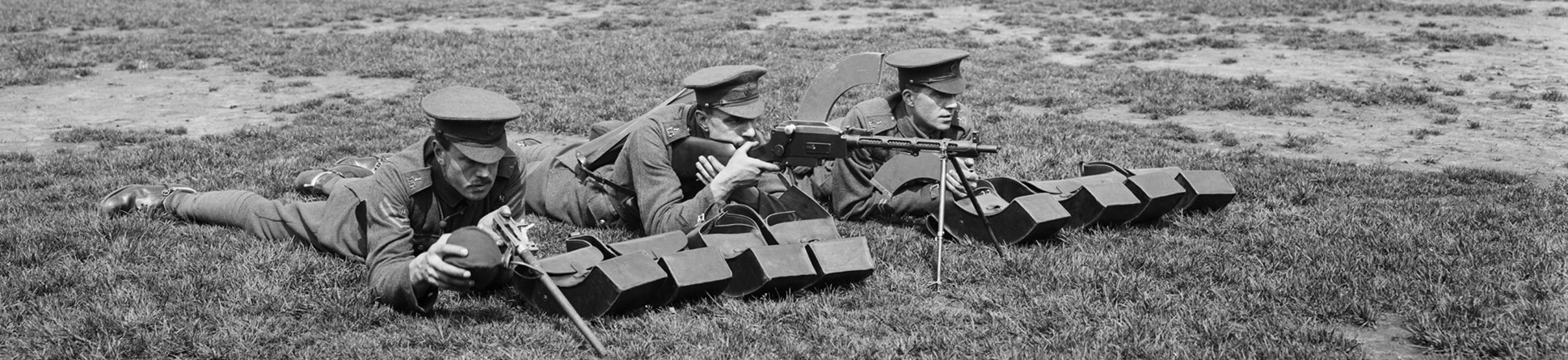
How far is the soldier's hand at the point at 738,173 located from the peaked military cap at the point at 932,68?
1324 mm

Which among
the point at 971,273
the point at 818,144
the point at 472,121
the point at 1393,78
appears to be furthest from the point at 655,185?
the point at 1393,78

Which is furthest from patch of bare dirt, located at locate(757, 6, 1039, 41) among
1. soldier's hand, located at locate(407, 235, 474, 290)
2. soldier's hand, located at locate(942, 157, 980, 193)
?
soldier's hand, located at locate(407, 235, 474, 290)

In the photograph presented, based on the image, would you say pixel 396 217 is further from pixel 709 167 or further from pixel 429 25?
pixel 429 25

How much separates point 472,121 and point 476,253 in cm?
74

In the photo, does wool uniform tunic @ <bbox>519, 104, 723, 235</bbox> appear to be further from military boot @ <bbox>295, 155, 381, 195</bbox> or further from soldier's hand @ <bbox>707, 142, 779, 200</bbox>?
military boot @ <bbox>295, 155, 381, 195</bbox>

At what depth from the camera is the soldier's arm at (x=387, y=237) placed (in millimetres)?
5840

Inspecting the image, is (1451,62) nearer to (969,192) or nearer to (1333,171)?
(1333,171)

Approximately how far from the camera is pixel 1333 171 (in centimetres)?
938

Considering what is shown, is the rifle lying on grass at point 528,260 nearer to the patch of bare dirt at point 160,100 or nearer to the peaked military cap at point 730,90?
the peaked military cap at point 730,90

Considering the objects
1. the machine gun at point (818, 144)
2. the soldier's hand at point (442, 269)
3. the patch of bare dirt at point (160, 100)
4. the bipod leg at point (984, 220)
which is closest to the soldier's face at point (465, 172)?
the soldier's hand at point (442, 269)

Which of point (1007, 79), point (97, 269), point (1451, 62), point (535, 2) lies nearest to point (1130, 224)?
point (97, 269)

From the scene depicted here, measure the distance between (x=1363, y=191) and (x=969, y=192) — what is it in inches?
146

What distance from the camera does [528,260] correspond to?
5.70m

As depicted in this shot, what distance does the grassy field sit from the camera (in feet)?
18.4
